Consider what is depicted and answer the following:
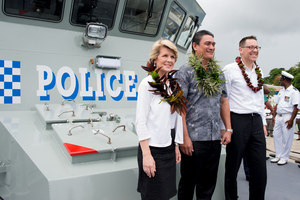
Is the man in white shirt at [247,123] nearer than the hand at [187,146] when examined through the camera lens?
No

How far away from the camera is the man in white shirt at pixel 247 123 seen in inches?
106

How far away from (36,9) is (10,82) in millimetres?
998

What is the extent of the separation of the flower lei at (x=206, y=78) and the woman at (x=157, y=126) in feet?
1.40

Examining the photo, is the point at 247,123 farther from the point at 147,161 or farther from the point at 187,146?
the point at 147,161

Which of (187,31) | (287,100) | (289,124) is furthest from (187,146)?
(287,100)

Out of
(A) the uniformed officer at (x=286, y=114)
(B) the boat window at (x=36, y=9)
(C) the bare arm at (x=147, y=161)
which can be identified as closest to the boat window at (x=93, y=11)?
(B) the boat window at (x=36, y=9)

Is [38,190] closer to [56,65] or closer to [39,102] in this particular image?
[39,102]

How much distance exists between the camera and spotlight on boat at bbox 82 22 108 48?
345 centimetres

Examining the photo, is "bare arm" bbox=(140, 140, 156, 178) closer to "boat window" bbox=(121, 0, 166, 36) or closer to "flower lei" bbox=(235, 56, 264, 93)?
"flower lei" bbox=(235, 56, 264, 93)

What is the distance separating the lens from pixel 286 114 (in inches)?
242

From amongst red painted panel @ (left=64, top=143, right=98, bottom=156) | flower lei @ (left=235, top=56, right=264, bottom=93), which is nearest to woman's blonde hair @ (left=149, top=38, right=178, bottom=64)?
red painted panel @ (left=64, top=143, right=98, bottom=156)

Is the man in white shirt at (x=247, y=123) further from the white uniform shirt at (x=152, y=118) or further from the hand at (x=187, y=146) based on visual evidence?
the white uniform shirt at (x=152, y=118)

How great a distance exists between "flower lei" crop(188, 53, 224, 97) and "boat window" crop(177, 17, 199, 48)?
288cm

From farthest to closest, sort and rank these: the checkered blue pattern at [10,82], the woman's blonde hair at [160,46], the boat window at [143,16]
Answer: the boat window at [143,16] → the checkered blue pattern at [10,82] → the woman's blonde hair at [160,46]
